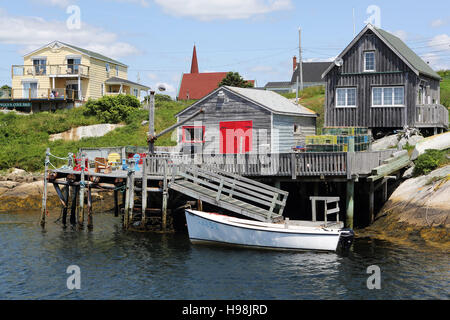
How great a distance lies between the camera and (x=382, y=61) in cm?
3494

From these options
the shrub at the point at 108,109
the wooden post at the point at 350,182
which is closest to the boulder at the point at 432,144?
the wooden post at the point at 350,182

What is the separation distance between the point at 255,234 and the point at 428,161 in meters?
11.4

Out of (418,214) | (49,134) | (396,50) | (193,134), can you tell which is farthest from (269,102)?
(49,134)

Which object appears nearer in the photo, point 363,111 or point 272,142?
point 272,142

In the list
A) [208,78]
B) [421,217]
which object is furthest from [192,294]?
[208,78]

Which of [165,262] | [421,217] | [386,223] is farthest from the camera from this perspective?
[386,223]

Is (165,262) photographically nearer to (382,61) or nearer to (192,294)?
(192,294)

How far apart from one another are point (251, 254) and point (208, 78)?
65.1 m

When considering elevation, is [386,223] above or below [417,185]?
below

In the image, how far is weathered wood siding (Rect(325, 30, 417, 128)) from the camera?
3441 cm

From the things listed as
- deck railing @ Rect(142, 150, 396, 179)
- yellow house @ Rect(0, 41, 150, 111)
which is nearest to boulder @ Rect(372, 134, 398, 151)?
deck railing @ Rect(142, 150, 396, 179)

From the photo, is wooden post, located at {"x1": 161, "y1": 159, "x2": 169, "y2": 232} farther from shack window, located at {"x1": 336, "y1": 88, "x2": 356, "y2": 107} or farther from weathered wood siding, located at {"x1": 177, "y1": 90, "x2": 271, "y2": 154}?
shack window, located at {"x1": 336, "y1": 88, "x2": 356, "y2": 107}
